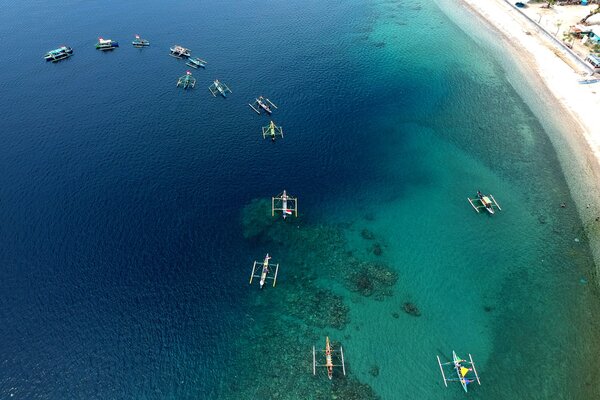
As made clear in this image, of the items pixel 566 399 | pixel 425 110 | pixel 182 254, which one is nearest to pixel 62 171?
pixel 182 254

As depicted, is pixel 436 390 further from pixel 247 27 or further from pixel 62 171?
pixel 247 27

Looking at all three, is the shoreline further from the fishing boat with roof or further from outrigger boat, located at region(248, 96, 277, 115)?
the fishing boat with roof

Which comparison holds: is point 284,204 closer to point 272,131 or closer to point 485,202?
point 272,131

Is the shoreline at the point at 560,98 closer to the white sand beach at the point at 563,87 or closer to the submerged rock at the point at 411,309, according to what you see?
the white sand beach at the point at 563,87

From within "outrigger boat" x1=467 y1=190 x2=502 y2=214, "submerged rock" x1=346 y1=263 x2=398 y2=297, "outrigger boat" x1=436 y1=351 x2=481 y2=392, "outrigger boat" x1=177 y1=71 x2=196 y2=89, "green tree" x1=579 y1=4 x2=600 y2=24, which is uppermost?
"green tree" x1=579 y1=4 x2=600 y2=24

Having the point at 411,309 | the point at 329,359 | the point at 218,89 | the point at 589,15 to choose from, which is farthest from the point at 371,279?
the point at 589,15

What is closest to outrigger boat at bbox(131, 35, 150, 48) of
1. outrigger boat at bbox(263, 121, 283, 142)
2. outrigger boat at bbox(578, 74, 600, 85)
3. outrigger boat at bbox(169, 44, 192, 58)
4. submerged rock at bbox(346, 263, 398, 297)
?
outrigger boat at bbox(169, 44, 192, 58)

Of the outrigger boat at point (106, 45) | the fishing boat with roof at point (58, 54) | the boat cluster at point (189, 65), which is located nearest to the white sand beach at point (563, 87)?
the boat cluster at point (189, 65)
